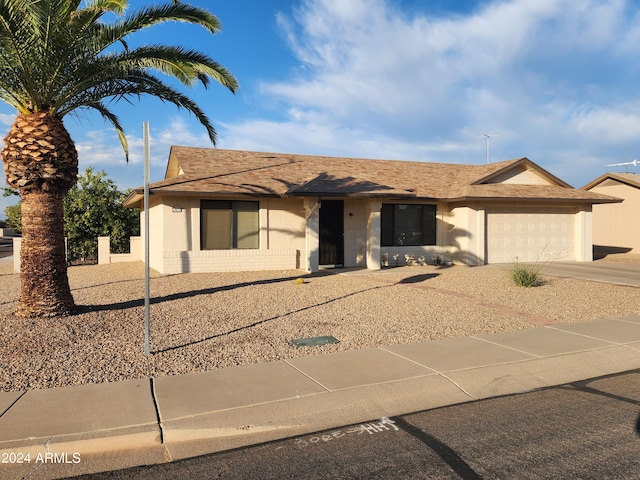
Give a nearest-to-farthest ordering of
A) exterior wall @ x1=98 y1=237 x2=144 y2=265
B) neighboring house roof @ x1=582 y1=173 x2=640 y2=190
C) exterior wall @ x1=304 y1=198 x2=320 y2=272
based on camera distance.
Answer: exterior wall @ x1=304 y1=198 x2=320 y2=272, exterior wall @ x1=98 y1=237 x2=144 y2=265, neighboring house roof @ x1=582 y1=173 x2=640 y2=190

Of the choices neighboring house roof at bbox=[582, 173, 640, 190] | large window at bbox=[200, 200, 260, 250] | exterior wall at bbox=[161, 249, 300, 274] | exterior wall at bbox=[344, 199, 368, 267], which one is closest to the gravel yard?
exterior wall at bbox=[161, 249, 300, 274]

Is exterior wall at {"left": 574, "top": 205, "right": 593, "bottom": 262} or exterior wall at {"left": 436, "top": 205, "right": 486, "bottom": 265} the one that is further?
exterior wall at {"left": 574, "top": 205, "right": 593, "bottom": 262}

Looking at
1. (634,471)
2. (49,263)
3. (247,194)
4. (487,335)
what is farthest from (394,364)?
(247,194)

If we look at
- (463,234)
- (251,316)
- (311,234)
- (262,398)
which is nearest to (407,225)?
(463,234)

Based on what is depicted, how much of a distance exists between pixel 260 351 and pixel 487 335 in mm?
3803

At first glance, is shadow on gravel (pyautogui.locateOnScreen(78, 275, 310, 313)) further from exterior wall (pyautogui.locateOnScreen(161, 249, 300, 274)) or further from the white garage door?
the white garage door

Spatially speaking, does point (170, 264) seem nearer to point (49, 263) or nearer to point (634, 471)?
point (49, 263)

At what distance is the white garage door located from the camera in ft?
70.8

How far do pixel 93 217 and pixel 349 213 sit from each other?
472 inches

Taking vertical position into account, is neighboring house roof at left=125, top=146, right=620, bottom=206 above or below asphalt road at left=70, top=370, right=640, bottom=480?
above

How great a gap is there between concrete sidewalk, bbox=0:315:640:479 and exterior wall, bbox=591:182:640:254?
74.5ft

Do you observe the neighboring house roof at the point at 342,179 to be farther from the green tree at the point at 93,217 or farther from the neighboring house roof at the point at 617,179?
the neighboring house roof at the point at 617,179

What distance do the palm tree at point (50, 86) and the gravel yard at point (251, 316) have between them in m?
0.95

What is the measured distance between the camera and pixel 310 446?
4707mm
